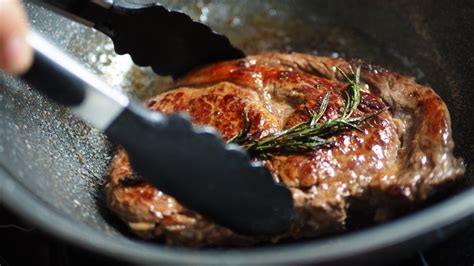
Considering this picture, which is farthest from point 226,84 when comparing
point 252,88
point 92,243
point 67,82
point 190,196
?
point 92,243

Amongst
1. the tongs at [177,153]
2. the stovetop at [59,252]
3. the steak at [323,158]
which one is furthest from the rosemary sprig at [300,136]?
the stovetop at [59,252]

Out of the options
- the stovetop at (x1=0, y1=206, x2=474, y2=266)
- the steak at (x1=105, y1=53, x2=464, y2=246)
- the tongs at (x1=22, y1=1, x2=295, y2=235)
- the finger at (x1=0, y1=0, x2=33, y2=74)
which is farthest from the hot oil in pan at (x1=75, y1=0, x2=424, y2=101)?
the finger at (x1=0, y1=0, x2=33, y2=74)

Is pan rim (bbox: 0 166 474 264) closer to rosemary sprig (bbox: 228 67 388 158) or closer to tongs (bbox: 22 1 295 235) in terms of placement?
tongs (bbox: 22 1 295 235)

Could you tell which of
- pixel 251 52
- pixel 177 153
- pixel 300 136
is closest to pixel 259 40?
pixel 251 52

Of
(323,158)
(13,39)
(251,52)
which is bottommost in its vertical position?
(13,39)

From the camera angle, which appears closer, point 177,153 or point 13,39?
point 13,39

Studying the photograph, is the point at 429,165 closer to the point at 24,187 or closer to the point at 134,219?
the point at 134,219

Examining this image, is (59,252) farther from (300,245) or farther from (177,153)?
(300,245)

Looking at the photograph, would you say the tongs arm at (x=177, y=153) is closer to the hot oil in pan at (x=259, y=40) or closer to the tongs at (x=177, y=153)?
the tongs at (x=177, y=153)
